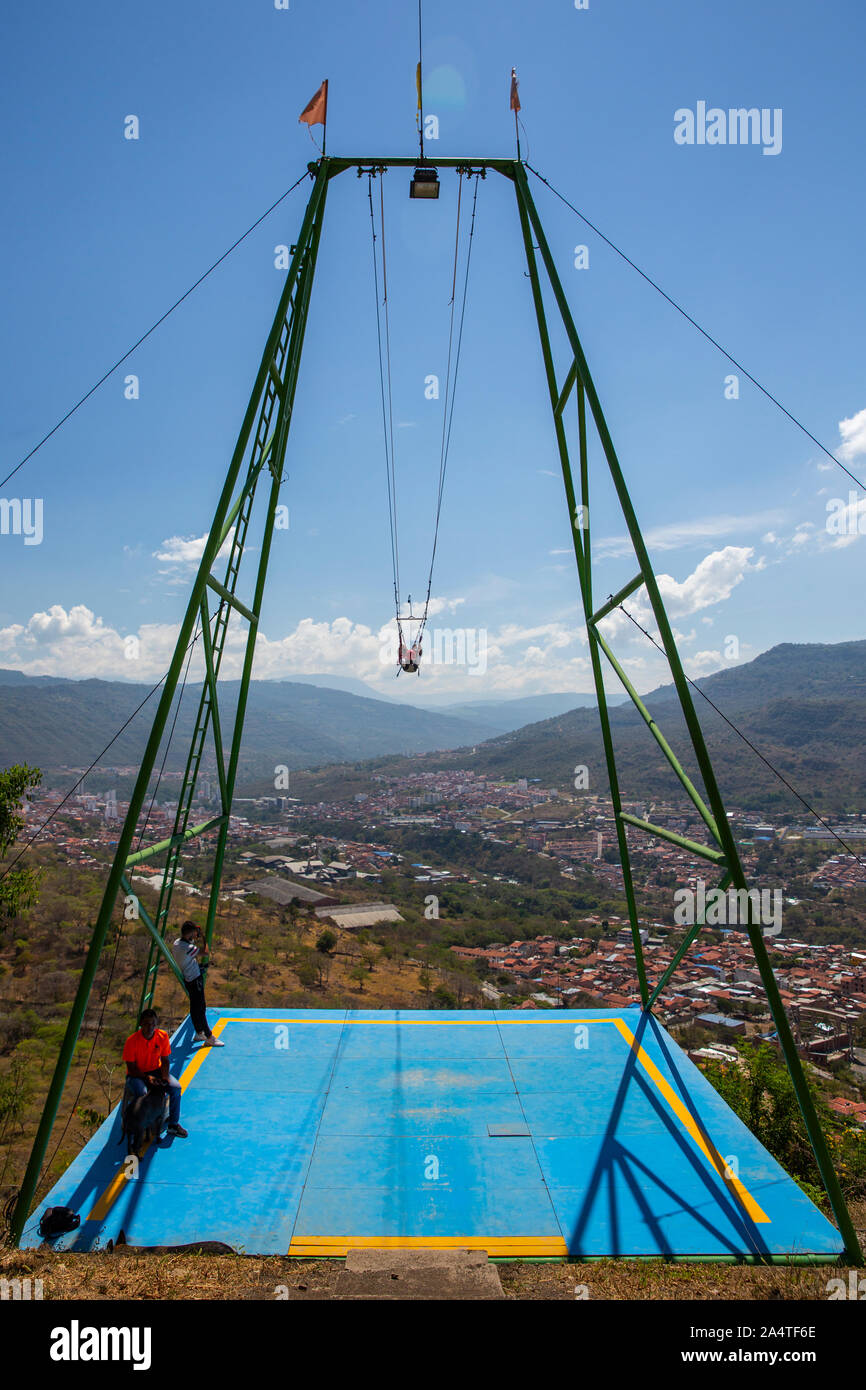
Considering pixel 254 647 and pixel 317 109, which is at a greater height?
pixel 317 109

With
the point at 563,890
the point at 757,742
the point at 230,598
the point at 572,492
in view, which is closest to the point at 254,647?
the point at 230,598

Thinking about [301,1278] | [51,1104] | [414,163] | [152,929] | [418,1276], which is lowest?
[301,1278]

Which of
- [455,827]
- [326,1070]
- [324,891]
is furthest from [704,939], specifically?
[326,1070]

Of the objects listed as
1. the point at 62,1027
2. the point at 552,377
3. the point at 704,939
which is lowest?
the point at 704,939

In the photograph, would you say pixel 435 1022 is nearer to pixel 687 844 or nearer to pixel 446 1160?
pixel 446 1160

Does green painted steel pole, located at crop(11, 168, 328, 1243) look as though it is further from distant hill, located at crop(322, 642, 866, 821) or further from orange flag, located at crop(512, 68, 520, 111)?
distant hill, located at crop(322, 642, 866, 821)
